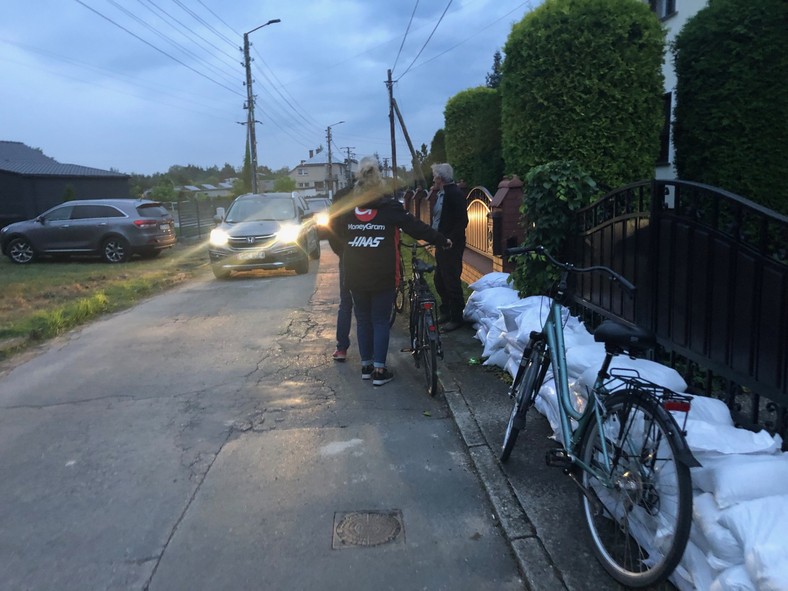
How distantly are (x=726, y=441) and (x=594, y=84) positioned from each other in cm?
400

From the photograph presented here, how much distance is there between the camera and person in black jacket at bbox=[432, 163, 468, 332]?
6680 millimetres

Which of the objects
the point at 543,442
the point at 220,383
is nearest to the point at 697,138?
the point at 543,442

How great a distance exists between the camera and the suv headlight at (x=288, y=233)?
42.4 ft

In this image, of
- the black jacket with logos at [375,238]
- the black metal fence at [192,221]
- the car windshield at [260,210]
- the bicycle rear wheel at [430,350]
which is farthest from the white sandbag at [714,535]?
the black metal fence at [192,221]

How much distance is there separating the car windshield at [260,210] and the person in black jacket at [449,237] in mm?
7197

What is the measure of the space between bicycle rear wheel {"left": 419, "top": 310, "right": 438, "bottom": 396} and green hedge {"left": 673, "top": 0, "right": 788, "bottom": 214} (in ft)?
8.75

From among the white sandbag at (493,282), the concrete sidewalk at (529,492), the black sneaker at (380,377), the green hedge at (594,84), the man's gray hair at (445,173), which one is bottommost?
the concrete sidewalk at (529,492)

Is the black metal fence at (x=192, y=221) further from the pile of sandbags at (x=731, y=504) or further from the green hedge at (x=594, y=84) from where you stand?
the pile of sandbags at (x=731, y=504)

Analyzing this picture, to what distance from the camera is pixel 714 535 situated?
2.25m

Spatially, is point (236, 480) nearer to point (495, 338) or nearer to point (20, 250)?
point (495, 338)

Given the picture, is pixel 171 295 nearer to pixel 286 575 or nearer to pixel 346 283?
pixel 346 283

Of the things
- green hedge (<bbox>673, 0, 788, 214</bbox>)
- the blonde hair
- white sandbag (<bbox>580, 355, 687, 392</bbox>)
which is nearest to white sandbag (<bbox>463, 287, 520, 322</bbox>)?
the blonde hair

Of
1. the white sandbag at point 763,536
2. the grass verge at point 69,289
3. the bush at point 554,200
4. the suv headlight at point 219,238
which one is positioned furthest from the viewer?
the suv headlight at point 219,238

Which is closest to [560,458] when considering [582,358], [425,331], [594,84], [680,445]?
[680,445]
